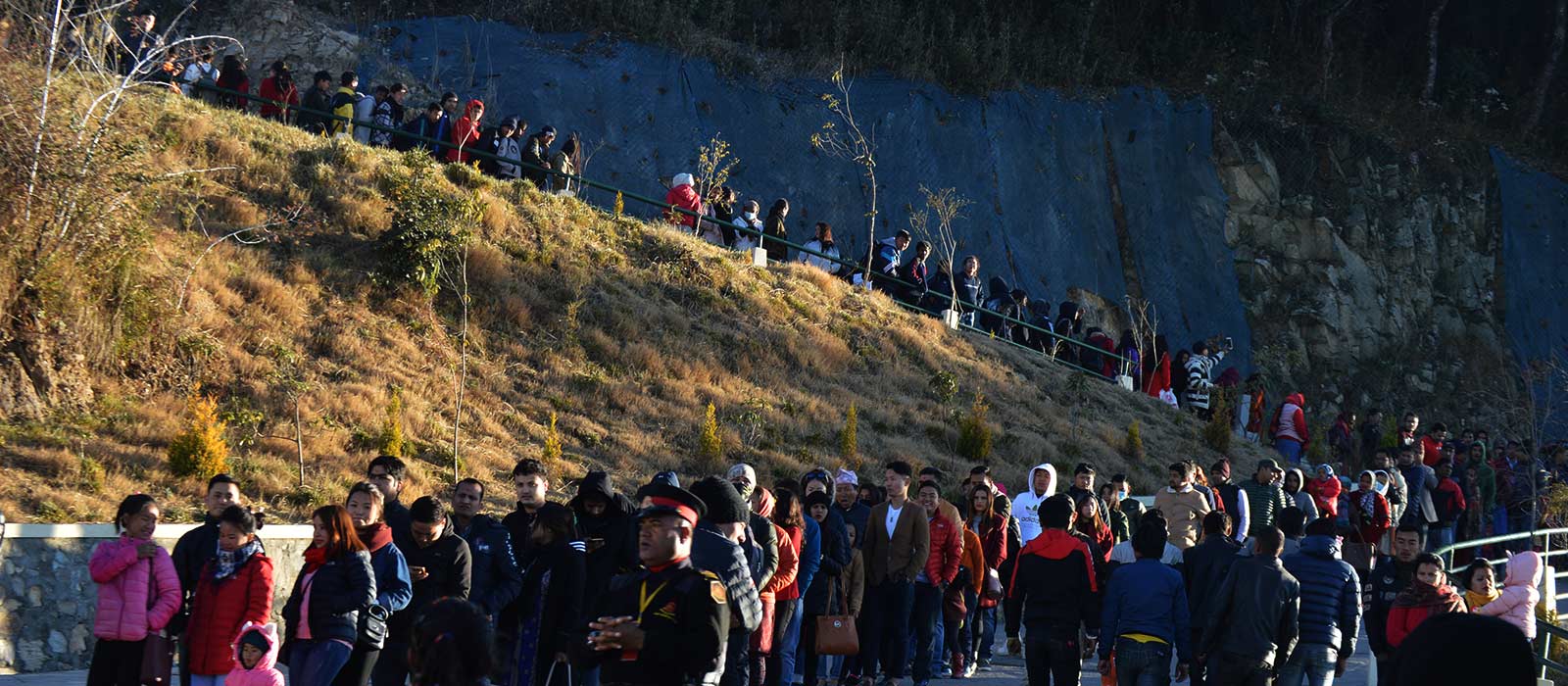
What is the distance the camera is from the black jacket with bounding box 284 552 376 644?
822 cm

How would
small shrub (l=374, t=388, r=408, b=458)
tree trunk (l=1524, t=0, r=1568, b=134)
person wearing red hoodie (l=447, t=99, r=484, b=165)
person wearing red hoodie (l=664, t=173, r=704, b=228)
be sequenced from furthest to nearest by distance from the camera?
tree trunk (l=1524, t=0, r=1568, b=134) < person wearing red hoodie (l=664, t=173, r=704, b=228) < person wearing red hoodie (l=447, t=99, r=484, b=165) < small shrub (l=374, t=388, r=408, b=458)

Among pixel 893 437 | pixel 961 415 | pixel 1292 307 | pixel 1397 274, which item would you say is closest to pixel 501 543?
pixel 893 437

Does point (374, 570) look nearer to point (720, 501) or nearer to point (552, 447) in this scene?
point (720, 501)

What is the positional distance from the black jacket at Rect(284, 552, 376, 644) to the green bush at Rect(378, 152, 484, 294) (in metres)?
13.8

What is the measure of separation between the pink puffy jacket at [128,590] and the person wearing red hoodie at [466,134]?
18056 mm

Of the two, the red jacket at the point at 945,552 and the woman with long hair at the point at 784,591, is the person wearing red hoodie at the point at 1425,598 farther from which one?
the woman with long hair at the point at 784,591

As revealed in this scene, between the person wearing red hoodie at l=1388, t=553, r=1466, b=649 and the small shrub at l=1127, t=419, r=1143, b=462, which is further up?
the small shrub at l=1127, t=419, r=1143, b=462

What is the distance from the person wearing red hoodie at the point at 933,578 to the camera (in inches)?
483

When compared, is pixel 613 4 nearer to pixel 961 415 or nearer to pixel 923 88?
pixel 923 88

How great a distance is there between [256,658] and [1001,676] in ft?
24.9

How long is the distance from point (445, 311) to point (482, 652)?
1744 centimetres

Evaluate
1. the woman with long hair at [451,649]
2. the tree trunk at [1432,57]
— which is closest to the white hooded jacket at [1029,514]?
the woman with long hair at [451,649]

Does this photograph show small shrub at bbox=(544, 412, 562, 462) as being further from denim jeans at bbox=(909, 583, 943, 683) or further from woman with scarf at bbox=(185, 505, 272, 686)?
woman with scarf at bbox=(185, 505, 272, 686)

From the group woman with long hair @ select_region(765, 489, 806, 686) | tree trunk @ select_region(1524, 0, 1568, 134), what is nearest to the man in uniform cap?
woman with long hair @ select_region(765, 489, 806, 686)
